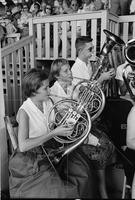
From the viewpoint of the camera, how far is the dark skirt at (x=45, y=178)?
2.79ft

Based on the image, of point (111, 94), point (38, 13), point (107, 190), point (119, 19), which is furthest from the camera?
point (38, 13)

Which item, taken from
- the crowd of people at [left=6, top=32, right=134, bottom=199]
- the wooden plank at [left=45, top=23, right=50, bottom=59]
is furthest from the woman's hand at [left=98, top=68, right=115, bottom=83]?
the wooden plank at [left=45, top=23, right=50, bottom=59]

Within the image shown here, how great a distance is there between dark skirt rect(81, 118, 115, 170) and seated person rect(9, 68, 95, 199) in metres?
0.09

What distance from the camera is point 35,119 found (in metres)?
0.95

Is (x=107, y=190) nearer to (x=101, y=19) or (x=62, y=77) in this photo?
(x=62, y=77)

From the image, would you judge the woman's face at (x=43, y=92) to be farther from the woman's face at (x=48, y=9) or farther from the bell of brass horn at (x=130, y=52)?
the woman's face at (x=48, y=9)

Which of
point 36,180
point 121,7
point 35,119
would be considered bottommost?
point 36,180

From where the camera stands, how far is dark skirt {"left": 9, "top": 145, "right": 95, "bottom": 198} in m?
0.85

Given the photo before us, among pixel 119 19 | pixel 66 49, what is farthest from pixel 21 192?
pixel 119 19

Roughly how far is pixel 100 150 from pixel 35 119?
0.36 meters

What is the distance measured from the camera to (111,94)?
1272mm

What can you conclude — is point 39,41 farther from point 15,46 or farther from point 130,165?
point 130,165

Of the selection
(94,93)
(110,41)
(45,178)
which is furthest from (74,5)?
(45,178)

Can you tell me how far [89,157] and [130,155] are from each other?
0.69 ft
